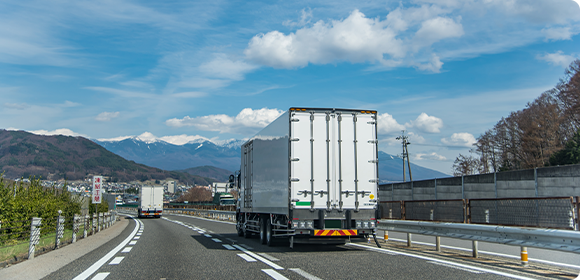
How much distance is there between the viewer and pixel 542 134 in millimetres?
53844

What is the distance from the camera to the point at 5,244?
1354 cm

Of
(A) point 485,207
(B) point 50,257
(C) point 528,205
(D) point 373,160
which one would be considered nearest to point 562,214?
(C) point 528,205

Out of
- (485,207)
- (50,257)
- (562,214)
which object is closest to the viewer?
(50,257)

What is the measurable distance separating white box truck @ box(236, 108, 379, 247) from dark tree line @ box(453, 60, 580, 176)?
38705 millimetres

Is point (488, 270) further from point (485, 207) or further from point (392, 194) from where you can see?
point (392, 194)

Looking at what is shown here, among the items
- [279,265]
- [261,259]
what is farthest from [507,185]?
[279,265]

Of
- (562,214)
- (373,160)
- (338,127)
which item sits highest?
(338,127)

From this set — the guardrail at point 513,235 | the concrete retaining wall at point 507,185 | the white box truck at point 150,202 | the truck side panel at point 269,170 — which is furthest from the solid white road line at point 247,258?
the white box truck at point 150,202

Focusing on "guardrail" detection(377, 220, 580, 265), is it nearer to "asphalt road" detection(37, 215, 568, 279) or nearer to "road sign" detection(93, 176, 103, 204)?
"asphalt road" detection(37, 215, 568, 279)

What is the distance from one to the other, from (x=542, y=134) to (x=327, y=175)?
50.6 metres

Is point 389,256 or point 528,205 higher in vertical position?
point 528,205

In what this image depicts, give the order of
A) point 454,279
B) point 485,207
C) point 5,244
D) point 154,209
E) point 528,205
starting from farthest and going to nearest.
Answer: point 154,209
point 485,207
point 528,205
point 5,244
point 454,279

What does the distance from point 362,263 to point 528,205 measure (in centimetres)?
942

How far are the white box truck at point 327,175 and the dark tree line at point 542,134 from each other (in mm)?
38705
